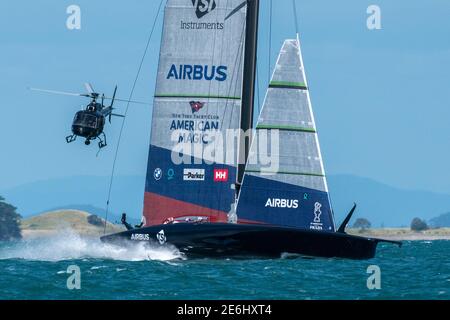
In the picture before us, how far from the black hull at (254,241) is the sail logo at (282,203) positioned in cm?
124

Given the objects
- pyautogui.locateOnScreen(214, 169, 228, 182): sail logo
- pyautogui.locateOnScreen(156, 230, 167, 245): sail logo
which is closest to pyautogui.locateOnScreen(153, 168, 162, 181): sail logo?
pyautogui.locateOnScreen(214, 169, 228, 182): sail logo

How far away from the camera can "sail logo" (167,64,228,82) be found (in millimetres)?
50094

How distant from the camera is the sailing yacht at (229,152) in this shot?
47469mm

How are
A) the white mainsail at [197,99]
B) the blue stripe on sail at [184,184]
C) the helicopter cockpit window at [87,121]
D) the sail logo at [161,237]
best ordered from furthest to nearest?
the helicopter cockpit window at [87,121] → the white mainsail at [197,99] → the blue stripe on sail at [184,184] → the sail logo at [161,237]

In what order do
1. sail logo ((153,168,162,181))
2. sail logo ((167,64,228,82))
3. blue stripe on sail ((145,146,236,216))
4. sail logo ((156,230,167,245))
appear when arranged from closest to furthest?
sail logo ((156,230,167,245)) < blue stripe on sail ((145,146,236,216)) < sail logo ((167,64,228,82)) < sail logo ((153,168,162,181))

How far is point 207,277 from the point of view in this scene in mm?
42812

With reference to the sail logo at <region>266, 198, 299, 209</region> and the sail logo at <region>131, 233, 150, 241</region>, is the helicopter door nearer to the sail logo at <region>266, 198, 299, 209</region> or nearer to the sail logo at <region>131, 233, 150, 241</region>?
the sail logo at <region>131, 233, 150, 241</region>

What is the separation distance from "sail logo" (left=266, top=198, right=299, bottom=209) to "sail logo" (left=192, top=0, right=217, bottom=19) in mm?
7242

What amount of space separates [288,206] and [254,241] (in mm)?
1780

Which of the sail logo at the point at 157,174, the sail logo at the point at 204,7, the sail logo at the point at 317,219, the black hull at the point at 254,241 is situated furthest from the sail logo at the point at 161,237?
the sail logo at the point at 204,7

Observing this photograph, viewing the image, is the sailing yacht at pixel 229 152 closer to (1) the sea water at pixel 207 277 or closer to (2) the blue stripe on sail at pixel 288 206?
(2) the blue stripe on sail at pixel 288 206
